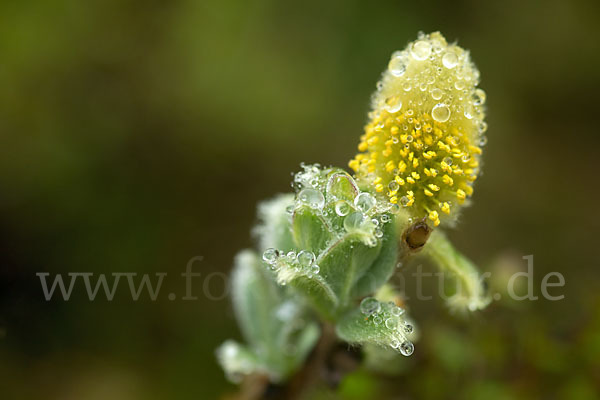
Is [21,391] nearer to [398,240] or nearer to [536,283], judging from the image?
[398,240]

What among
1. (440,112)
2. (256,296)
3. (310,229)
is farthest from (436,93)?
(256,296)

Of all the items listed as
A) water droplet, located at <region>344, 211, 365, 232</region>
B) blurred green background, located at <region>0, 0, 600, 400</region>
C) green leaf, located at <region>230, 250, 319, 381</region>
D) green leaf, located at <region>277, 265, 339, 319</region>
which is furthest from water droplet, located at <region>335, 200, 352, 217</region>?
blurred green background, located at <region>0, 0, 600, 400</region>

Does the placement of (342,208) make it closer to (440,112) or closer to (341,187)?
(341,187)

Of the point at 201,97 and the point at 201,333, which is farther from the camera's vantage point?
the point at 201,97

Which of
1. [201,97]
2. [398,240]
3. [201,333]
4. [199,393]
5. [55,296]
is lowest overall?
[398,240]

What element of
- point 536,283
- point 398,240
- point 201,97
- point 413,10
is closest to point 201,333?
point 201,97
